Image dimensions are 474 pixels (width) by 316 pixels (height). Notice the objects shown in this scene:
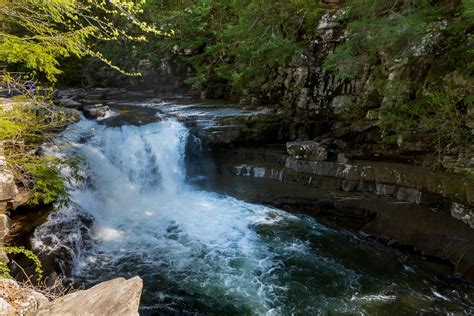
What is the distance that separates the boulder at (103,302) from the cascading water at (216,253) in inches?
114

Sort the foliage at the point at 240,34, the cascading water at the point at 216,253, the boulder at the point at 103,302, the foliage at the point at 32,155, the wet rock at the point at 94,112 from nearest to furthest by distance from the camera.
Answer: the boulder at the point at 103,302 < the foliage at the point at 32,155 < the cascading water at the point at 216,253 < the foliage at the point at 240,34 < the wet rock at the point at 94,112

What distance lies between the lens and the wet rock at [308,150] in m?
10.1

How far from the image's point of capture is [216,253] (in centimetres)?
755

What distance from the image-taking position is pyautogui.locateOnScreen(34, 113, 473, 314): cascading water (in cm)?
595

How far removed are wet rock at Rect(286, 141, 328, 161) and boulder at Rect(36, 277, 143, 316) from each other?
25.7ft

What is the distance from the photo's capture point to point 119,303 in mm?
2996

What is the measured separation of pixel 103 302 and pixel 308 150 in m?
8.23

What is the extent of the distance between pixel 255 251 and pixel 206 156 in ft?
17.0

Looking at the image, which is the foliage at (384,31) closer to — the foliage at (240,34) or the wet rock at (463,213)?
the foliage at (240,34)

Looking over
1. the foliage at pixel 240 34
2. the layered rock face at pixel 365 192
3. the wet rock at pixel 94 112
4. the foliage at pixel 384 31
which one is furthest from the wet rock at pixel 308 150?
the wet rock at pixel 94 112

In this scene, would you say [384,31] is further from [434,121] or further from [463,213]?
[463,213]

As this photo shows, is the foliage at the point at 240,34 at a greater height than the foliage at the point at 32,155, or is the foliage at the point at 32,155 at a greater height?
the foliage at the point at 240,34

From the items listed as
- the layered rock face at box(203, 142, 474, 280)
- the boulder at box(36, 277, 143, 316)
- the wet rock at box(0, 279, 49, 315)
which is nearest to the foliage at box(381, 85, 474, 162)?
the layered rock face at box(203, 142, 474, 280)

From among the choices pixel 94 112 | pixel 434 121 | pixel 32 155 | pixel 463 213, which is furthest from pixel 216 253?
pixel 94 112
